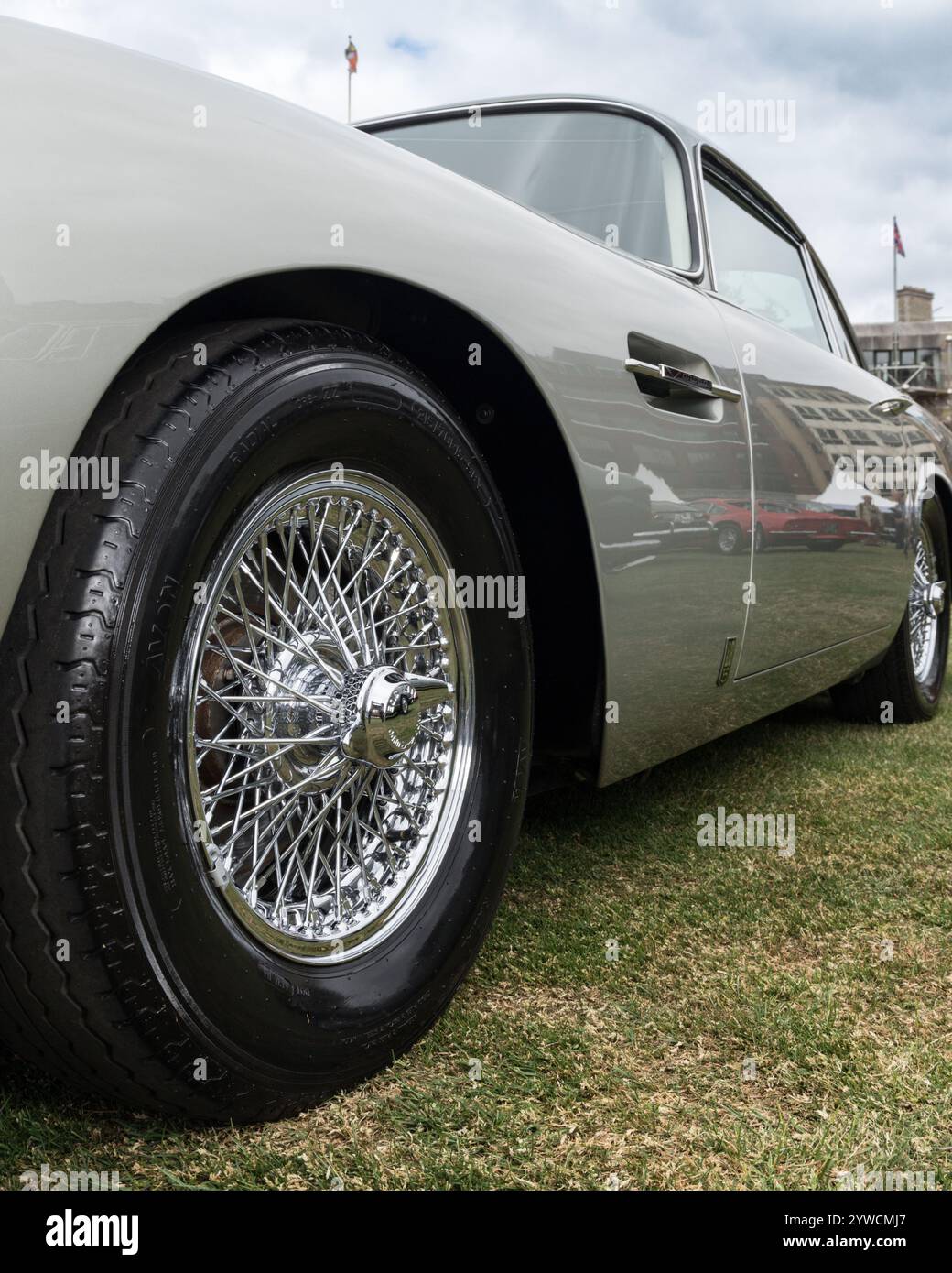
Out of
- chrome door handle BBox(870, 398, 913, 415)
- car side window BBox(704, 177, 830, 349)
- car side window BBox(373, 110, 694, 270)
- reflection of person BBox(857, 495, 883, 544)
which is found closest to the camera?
car side window BBox(373, 110, 694, 270)

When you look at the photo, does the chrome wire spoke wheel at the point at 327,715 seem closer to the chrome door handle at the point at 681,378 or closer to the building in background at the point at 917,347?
the chrome door handle at the point at 681,378

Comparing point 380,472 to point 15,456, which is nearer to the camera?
point 15,456

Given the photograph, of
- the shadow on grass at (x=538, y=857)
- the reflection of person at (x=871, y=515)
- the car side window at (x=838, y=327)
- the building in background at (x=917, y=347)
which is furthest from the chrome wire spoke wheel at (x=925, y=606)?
the building in background at (x=917, y=347)

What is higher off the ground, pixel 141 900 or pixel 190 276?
pixel 190 276

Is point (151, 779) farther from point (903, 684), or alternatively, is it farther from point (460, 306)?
point (903, 684)

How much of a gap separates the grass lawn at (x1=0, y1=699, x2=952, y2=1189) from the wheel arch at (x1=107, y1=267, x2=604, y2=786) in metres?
0.39

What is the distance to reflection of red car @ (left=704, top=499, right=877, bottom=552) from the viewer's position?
7.47 ft

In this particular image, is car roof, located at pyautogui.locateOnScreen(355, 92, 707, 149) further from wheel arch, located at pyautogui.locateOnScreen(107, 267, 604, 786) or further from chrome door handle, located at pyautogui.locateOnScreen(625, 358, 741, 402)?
wheel arch, located at pyautogui.locateOnScreen(107, 267, 604, 786)

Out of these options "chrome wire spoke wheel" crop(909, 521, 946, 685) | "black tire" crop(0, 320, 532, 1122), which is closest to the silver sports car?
"black tire" crop(0, 320, 532, 1122)

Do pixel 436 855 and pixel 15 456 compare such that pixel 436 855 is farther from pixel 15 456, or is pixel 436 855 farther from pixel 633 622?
pixel 15 456

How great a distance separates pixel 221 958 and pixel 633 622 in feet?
3.26

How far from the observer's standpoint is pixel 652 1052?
1.63m

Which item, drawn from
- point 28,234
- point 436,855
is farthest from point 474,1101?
point 28,234

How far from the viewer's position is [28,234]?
1051mm
